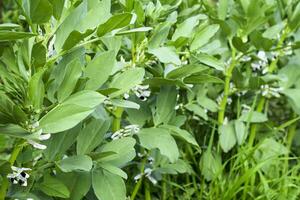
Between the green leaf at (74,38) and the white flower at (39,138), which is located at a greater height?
the green leaf at (74,38)

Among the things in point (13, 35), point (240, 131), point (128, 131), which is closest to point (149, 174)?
point (128, 131)

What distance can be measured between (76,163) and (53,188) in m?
0.12

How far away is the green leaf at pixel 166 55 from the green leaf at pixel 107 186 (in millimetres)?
319

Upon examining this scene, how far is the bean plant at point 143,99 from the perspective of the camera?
1.28 meters

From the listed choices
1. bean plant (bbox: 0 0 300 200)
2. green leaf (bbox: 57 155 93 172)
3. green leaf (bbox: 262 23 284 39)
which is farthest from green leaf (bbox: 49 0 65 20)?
green leaf (bbox: 262 23 284 39)

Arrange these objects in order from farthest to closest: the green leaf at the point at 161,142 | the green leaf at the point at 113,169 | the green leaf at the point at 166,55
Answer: the green leaf at the point at 161,142 → the green leaf at the point at 166,55 → the green leaf at the point at 113,169

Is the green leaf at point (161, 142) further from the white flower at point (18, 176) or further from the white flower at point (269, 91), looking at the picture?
the white flower at point (269, 91)

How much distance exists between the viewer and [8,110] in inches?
48.1

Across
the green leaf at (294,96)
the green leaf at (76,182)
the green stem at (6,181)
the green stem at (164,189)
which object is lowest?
the green stem at (164,189)

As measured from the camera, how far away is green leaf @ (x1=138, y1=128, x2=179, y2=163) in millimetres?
1603

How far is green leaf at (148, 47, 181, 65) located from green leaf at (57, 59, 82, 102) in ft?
0.92

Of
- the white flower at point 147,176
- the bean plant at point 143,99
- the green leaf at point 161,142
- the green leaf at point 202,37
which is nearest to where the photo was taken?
the bean plant at point 143,99

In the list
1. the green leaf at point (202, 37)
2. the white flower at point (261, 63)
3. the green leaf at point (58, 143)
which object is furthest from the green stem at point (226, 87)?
the green leaf at point (58, 143)

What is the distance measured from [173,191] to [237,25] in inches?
24.6
